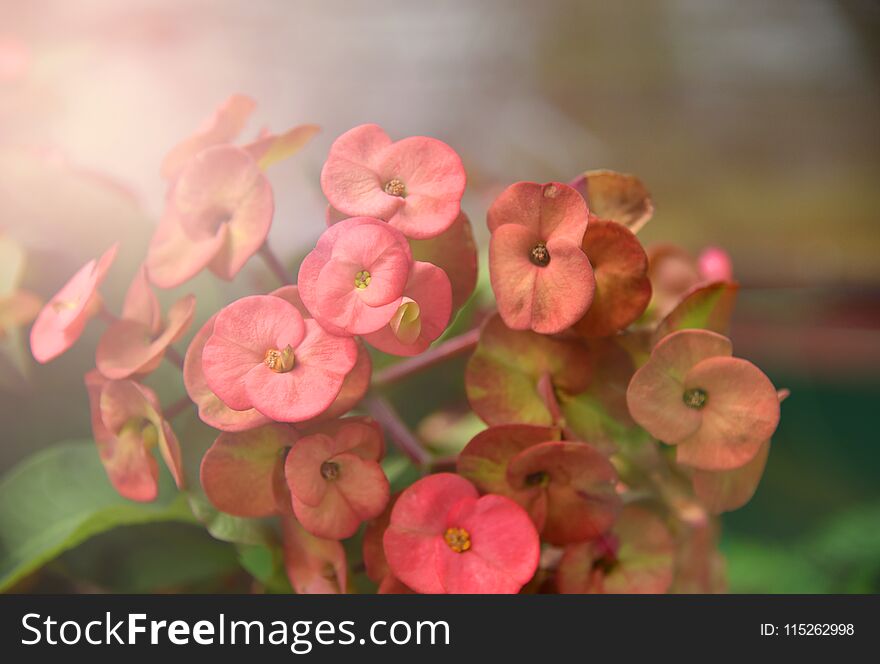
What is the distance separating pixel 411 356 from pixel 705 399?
0.08 m

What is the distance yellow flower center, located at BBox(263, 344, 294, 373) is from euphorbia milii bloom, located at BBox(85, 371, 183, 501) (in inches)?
1.5

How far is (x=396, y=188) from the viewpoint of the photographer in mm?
189

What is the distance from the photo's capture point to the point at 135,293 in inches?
8.2

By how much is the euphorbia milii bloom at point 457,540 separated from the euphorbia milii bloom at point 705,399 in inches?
1.7

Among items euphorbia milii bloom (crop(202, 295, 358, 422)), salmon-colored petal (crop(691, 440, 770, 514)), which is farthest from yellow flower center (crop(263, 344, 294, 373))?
salmon-colored petal (crop(691, 440, 770, 514))

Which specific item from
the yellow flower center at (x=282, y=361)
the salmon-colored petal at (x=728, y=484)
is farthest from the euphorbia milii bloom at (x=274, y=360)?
the salmon-colored petal at (x=728, y=484)

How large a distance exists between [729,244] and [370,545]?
0.46 meters

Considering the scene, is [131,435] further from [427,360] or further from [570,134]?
[570,134]

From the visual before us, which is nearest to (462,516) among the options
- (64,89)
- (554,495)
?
(554,495)

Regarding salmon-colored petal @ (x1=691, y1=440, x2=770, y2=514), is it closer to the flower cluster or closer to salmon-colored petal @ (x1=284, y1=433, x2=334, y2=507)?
the flower cluster

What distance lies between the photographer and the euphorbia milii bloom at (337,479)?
18 centimetres

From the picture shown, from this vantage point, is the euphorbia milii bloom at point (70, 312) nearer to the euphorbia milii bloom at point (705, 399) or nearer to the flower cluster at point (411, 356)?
the flower cluster at point (411, 356)

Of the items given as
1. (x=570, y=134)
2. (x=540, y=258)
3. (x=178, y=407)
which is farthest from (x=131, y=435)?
(x=570, y=134)
